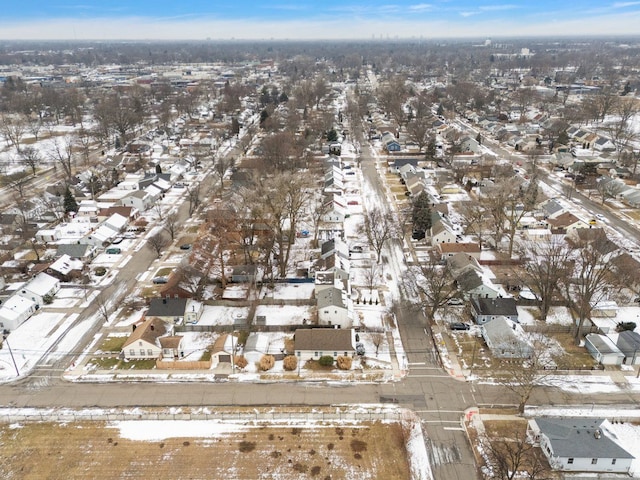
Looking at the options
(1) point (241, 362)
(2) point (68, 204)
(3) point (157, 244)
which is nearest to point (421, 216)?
(1) point (241, 362)

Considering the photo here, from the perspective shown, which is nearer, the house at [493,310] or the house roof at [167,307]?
the house at [493,310]

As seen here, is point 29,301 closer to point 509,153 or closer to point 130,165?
point 130,165

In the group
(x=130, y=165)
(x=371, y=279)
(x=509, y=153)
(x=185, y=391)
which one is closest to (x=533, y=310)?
(x=371, y=279)

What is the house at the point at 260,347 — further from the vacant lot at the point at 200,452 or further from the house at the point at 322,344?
A: the vacant lot at the point at 200,452

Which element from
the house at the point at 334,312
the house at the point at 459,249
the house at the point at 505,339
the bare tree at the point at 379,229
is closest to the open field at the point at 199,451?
the house at the point at 334,312

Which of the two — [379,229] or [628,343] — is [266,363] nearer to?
[379,229]

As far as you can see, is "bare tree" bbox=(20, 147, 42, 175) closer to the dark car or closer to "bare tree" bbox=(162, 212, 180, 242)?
"bare tree" bbox=(162, 212, 180, 242)

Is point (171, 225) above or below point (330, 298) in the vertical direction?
above
